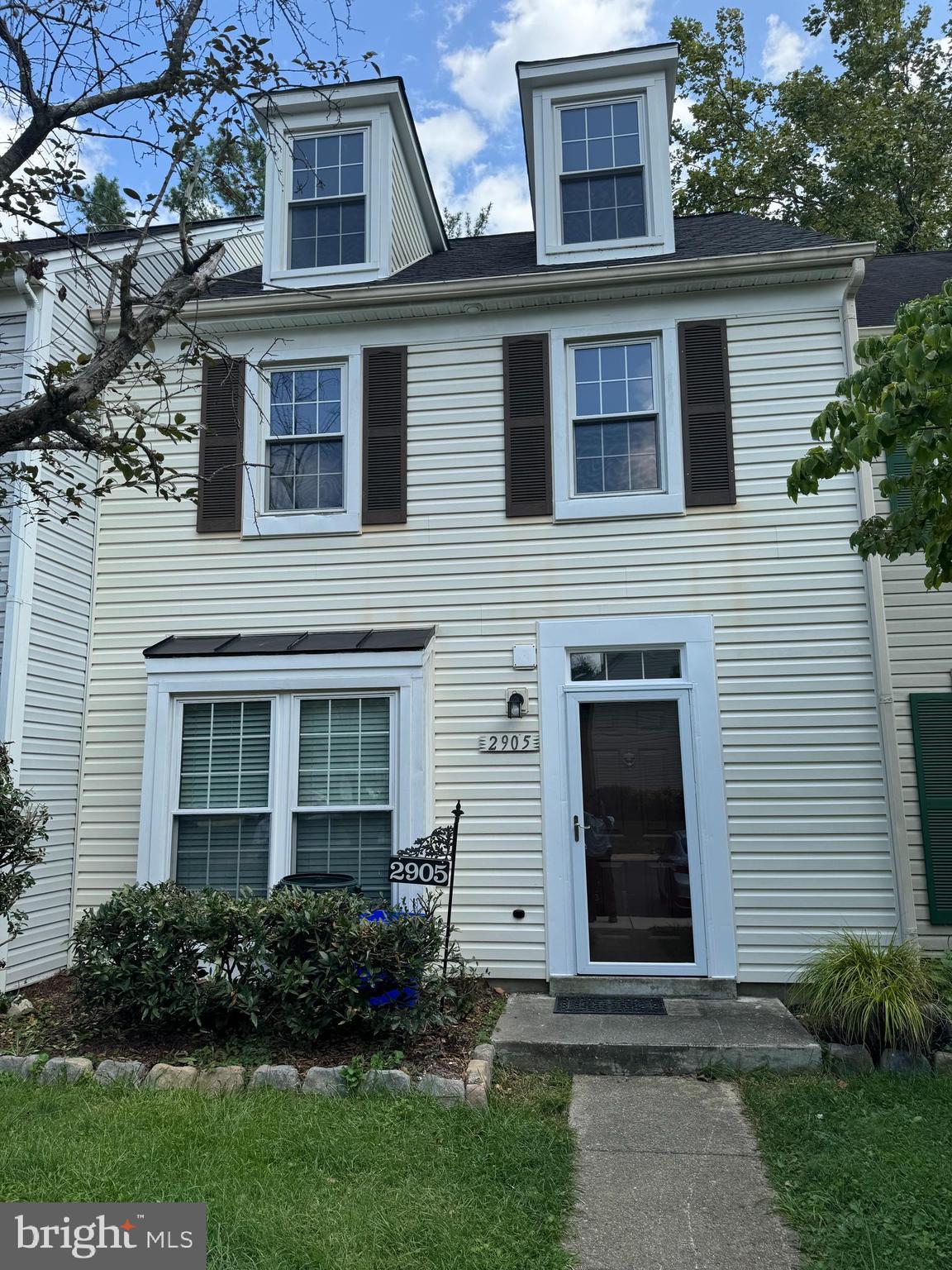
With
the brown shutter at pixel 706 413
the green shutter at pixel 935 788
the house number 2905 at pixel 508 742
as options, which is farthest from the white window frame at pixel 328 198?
the green shutter at pixel 935 788

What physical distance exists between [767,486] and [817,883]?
2.90 meters

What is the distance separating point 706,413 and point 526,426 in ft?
4.54

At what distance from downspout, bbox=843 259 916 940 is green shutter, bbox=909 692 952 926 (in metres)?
0.20

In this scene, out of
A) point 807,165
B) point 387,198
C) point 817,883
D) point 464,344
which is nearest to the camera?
point 817,883

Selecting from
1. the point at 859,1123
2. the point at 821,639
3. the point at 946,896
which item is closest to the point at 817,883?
the point at 946,896

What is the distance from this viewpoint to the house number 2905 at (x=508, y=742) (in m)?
6.48

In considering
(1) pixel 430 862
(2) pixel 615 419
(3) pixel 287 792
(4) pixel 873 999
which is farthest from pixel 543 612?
(4) pixel 873 999

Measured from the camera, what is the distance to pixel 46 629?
6531 mm

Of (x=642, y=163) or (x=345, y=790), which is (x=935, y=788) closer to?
(x=345, y=790)

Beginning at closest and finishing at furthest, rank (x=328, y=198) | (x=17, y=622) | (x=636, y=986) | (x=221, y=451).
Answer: (x=636, y=986) < (x=17, y=622) < (x=221, y=451) < (x=328, y=198)

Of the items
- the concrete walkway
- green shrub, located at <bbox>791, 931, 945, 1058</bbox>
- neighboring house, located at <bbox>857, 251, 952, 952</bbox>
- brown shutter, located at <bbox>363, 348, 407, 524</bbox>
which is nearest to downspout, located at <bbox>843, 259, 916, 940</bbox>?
neighboring house, located at <bbox>857, 251, 952, 952</bbox>

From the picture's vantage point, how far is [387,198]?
7.57 m

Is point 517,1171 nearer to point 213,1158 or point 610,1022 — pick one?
point 213,1158

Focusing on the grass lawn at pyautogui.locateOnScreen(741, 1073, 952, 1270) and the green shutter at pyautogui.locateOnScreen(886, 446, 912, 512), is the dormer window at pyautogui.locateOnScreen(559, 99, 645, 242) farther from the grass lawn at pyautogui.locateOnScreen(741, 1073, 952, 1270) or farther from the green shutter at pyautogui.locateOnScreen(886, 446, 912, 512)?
the grass lawn at pyautogui.locateOnScreen(741, 1073, 952, 1270)
